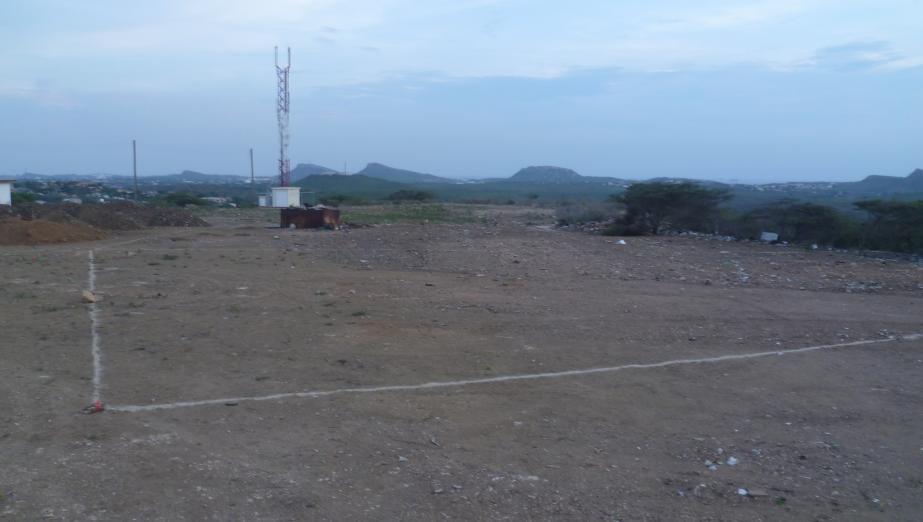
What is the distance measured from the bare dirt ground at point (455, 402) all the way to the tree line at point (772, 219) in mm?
10021

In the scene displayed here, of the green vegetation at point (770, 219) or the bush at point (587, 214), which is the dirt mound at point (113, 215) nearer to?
the bush at point (587, 214)

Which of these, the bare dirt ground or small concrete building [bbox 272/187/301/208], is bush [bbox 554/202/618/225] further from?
the bare dirt ground

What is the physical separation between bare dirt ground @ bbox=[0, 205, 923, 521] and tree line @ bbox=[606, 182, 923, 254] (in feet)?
32.9

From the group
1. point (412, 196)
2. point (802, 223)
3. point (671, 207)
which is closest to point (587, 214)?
point (671, 207)

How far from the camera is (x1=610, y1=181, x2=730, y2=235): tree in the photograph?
33.4 meters

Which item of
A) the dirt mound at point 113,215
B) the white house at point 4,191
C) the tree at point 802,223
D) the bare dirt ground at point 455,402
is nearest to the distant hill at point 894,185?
the tree at point 802,223

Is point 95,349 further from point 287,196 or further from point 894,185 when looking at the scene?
point 894,185

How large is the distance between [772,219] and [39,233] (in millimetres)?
24334

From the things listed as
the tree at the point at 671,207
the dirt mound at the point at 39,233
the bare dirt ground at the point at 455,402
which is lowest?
the bare dirt ground at the point at 455,402

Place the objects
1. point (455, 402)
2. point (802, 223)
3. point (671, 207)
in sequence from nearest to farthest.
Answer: point (455, 402) < point (802, 223) < point (671, 207)

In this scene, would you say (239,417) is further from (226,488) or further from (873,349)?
(873,349)

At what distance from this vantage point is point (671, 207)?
33.8 m

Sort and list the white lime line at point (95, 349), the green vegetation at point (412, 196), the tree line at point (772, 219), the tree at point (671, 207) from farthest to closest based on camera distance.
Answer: the green vegetation at point (412, 196) < the tree at point (671, 207) < the tree line at point (772, 219) < the white lime line at point (95, 349)

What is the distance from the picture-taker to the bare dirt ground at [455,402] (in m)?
5.93
